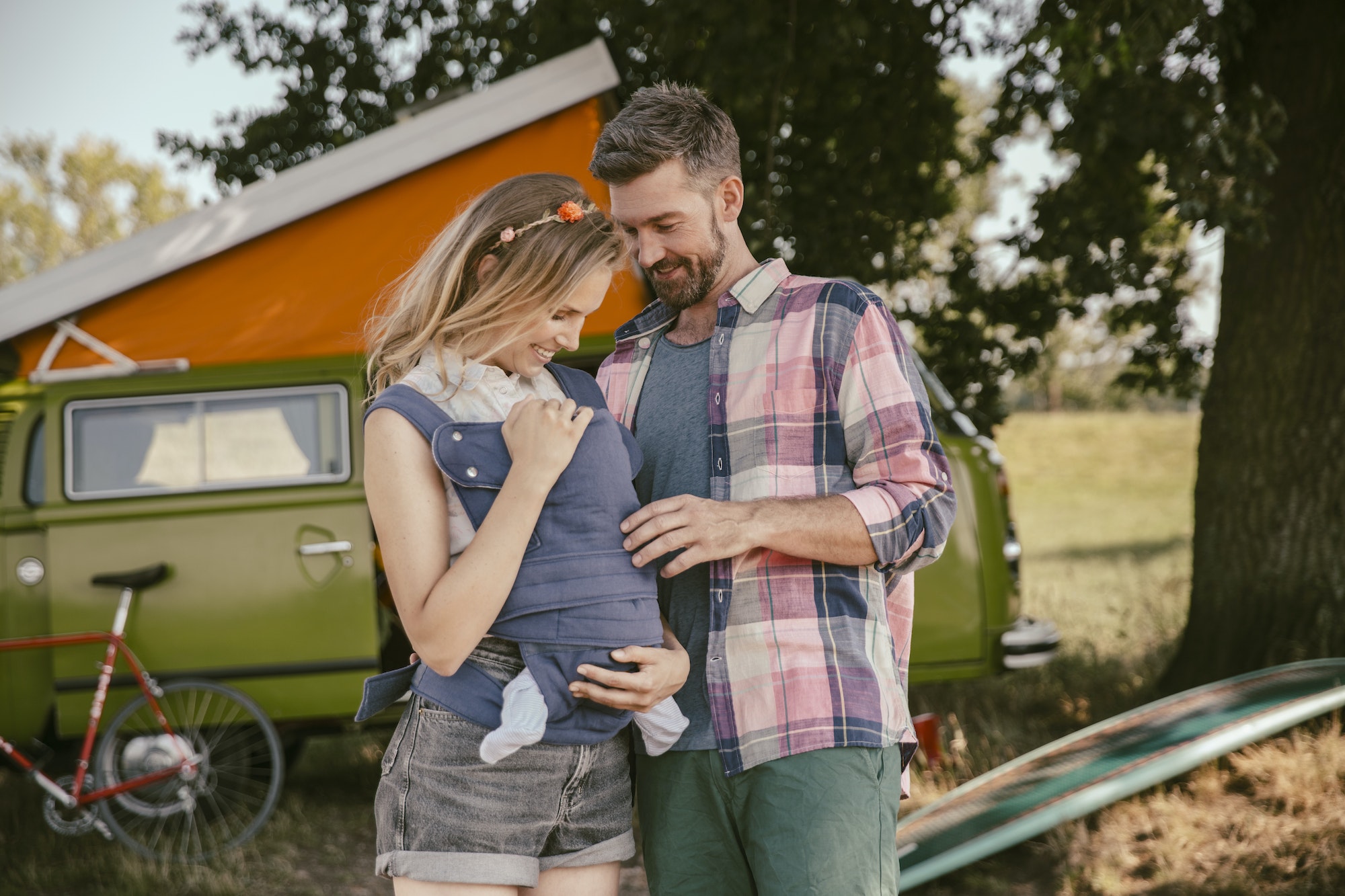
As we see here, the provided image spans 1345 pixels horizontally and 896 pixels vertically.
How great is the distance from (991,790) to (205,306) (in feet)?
14.8

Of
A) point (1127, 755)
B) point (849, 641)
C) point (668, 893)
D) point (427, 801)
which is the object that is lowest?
point (1127, 755)

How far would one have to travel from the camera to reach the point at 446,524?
4.74 ft

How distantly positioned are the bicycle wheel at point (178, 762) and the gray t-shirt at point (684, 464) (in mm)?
3505

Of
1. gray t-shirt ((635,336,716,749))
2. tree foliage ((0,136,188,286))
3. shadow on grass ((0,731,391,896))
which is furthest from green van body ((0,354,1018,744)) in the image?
tree foliage ((0,136,188,286))

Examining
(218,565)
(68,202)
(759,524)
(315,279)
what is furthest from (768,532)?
(68,202)

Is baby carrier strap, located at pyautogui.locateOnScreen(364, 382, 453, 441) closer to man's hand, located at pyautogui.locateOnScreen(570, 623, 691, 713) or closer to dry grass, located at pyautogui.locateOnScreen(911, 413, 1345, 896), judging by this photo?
man's hand, located at pyautogui.locateOnScreen(570, 623, 691, 713)

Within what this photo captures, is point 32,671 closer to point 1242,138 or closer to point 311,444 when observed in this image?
point 311,444

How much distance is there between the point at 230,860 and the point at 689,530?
400 centimetres

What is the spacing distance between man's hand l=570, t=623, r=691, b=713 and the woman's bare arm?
0.17 metres

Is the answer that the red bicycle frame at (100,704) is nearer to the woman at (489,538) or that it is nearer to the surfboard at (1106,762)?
the surfboard at (1106,762)

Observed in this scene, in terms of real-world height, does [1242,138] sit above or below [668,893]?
above

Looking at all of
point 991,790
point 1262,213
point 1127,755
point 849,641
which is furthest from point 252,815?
point 1262,213

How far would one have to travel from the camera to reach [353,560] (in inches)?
191

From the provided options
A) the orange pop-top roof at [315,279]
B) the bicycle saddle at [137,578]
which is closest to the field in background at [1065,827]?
the bicycle saddle at [137,578]
